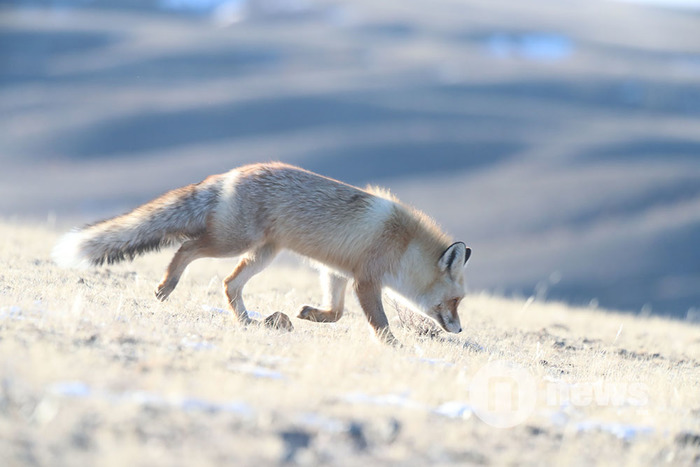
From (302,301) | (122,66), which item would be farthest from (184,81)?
(302,301)

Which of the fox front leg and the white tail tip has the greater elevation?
the white tail tip

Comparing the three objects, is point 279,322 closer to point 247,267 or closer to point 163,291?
point 247,267

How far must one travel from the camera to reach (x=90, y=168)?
58.3 metres

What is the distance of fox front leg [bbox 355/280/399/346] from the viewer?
23.6ft

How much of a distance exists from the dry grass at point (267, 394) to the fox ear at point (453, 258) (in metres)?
0.78

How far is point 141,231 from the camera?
7.39m

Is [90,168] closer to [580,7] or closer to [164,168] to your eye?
[164,168]

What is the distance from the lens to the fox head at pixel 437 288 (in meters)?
7.61

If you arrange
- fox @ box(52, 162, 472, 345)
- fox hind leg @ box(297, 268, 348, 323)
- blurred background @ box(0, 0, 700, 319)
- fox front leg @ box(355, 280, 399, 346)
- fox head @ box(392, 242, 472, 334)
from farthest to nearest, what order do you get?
1. blurred background @ box(0, 0, 700, 319)
2. fox hind leg @ box(297, 268, 348, 323)
3. fox head @ box(392, 242, 472, 334)
4. fox @ box(52, 162, 472, 345)
5. fox front leg @ box(355, 280, 399, 346)

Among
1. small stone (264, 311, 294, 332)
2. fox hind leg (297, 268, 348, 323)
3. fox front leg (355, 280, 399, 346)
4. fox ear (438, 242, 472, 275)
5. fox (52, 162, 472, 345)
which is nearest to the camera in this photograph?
small stone (264, 311, 294, 332)

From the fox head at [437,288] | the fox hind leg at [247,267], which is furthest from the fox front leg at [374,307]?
the fox hind leg at [247,267]

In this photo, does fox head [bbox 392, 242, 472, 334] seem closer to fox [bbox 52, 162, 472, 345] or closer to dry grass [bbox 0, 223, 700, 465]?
fox [bbox 52, 162, 472, 345]

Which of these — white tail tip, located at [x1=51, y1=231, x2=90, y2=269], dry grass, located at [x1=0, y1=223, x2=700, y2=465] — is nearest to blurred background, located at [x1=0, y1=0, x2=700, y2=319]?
dry grass, located at [x1=0, y1=223, x2=700, y2=465]

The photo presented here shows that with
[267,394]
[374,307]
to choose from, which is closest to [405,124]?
[374,307]
